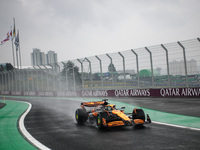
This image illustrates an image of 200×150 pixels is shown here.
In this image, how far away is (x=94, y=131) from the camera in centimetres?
826

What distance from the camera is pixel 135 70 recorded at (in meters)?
21.2

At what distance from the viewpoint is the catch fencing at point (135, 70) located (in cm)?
1761

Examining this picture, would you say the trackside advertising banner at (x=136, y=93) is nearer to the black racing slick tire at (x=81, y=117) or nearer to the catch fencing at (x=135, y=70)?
the catch fencing at (x=135, y=70)

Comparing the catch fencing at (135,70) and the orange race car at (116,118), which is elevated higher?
the catch fencing at (135,70)

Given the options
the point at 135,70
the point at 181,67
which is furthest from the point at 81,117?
the point at 135,70

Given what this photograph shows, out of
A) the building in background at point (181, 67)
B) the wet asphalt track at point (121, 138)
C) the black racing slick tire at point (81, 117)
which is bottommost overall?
the wet asphalt track at point (121, 138)

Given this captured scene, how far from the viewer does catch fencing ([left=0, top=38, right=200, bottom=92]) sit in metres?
17.6

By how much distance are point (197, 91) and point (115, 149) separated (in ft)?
42.5

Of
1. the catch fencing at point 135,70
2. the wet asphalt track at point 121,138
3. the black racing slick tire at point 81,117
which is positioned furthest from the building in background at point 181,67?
the black racing slick tire at point 81,117

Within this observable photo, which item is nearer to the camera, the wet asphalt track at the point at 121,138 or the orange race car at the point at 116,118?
the wet asphalt track at the point at 121,138

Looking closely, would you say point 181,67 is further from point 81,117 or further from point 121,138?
point 121,138

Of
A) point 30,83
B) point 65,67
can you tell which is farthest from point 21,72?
point 65,67

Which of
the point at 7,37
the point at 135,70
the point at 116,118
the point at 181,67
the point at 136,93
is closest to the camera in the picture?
the point at 116,118

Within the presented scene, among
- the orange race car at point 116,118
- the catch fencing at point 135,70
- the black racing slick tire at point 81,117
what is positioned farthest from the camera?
the catch fencing at point 135,70
